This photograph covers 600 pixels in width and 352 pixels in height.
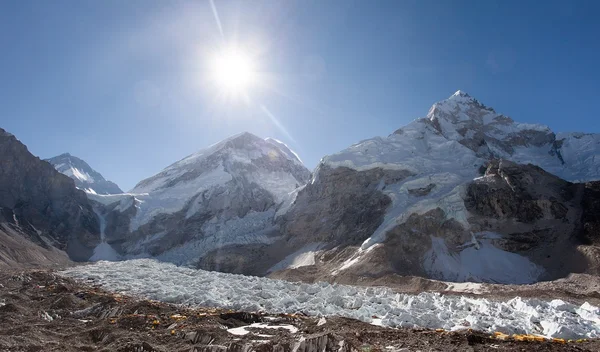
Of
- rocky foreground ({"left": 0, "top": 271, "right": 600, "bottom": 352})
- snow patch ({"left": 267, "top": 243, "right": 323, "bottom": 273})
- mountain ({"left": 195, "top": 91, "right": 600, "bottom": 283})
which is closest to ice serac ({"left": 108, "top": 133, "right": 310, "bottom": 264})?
mountain ({"left": 195, "top": 91, "right": 600, "bottom": 283})

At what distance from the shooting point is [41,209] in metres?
104

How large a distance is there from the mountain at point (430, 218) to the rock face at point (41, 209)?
38320mm

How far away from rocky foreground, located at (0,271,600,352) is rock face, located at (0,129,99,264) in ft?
246

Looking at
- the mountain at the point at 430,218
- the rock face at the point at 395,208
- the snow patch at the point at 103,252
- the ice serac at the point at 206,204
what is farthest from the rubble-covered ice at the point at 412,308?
the snow patch at the point at 103,252

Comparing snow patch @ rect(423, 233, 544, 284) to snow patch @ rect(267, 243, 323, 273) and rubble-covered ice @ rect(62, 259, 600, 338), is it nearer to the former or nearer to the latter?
snow patch @ rect(267, 243, 323, 273)

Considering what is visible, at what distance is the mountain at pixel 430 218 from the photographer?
6216cm

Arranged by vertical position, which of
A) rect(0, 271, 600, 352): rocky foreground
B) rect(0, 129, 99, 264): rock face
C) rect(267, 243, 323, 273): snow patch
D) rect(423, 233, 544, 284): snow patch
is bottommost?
rect(0, 271, 600, 352): rocky foreground

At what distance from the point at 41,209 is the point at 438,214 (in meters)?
98.8

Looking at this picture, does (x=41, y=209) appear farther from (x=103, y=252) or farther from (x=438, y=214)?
(x=438, y=214)

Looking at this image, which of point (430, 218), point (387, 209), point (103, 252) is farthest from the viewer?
point (103, 252)

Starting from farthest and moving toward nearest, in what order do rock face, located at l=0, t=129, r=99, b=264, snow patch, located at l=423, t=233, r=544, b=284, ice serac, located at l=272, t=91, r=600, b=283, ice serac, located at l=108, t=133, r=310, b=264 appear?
1. ice serac, located at l=108, t=133, r=310, b=264
2. rock face, located at l=0, t=129, r=99, b=264
3. ice serac, located at l=272, t=91, r=600, b=283
4. snow patch, located at l=423, t=233, r=544, b=284

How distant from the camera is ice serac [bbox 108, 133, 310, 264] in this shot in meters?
107

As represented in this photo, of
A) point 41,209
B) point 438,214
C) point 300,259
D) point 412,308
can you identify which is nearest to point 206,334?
point 412,308

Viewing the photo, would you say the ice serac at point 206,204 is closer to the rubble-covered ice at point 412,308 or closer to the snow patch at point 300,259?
the snow patch at point 300,259
